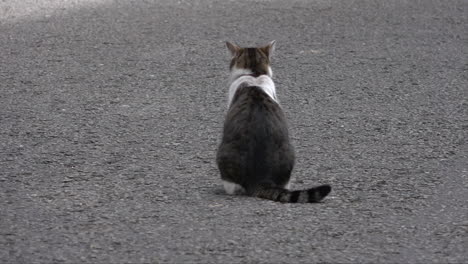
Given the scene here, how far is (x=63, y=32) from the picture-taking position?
952 cm

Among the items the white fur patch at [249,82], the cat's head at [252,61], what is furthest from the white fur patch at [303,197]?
the cat's head at [252,61]

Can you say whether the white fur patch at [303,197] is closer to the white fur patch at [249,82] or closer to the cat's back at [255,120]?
the cat's back at [255,120]

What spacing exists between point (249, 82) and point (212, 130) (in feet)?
3.65

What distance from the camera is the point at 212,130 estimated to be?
22.4ft

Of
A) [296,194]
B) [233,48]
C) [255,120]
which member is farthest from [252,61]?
[296,194]

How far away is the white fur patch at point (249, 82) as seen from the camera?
18.8 ft

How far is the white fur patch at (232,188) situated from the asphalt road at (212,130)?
0.10 metres

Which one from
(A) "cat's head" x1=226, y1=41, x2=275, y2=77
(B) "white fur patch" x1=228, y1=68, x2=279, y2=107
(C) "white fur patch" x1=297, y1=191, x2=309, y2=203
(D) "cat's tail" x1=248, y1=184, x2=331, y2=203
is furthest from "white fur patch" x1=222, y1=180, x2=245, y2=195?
(A) "cat's head" x1=226, y1=41, x2=275, y2=77

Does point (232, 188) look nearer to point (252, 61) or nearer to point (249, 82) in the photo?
point (249, 82)

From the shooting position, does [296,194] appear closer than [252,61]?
Yes

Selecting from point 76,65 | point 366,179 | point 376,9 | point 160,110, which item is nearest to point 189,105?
point 160,110

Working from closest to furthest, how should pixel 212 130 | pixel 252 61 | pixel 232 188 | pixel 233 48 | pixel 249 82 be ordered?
pixel 232 188 → pixel 249 82 → pixel 252 61 → pixel 233 48 → pixel 212 130

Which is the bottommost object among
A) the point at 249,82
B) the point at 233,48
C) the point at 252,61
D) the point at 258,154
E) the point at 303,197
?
the point at 303,197

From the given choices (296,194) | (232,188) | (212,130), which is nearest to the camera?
(296,194)
